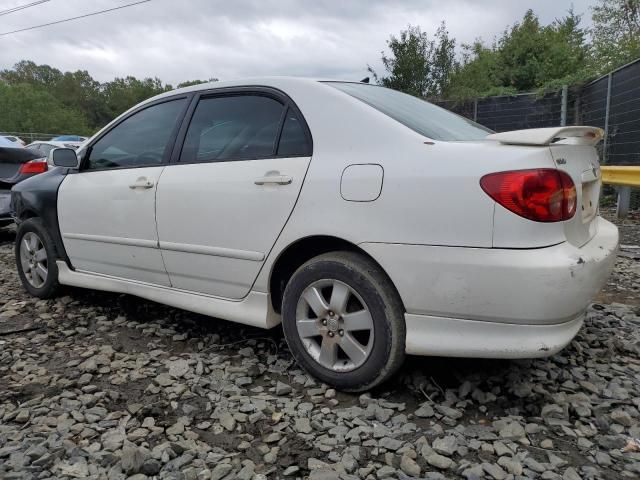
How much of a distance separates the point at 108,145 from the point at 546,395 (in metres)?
3.20

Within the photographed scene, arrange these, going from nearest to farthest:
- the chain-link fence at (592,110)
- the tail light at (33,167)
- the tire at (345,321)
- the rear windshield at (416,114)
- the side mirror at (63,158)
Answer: the tire at (345,321) → the rear windshield at (416,114) → the side mirror at (63,158) → the tail light at (33,167) → the chain-link fence at (592,110)

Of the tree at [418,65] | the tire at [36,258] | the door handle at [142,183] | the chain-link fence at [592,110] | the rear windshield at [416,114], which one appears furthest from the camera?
the tree at [418,65]

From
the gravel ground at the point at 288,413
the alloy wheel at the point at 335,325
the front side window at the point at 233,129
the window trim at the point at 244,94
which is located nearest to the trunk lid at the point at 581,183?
the gravel ground at the point at 288,413

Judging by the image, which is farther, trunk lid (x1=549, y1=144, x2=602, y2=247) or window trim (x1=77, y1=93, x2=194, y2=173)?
window trim (x1=77, y1=93, x2=194, y2=173)

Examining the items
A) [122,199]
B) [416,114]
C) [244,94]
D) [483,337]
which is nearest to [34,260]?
[122,199]

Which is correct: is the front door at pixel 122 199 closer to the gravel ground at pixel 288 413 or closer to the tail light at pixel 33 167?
the gravel ground at pixel 288 413

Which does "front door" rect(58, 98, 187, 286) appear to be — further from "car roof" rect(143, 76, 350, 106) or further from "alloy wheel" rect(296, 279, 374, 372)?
"alloy wheel" rect(296, 279, 374, 372)

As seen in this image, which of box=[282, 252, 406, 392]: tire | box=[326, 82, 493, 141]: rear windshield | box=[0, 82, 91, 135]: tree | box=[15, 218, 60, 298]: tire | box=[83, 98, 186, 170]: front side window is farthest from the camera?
box=[0, 82, 91, 135]: tree

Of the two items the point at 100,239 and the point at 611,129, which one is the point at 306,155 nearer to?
the point at 100,239

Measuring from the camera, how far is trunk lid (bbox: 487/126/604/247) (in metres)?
2.12

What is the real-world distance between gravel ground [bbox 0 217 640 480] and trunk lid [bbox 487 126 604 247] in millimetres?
793

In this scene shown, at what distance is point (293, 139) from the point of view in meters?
2.66

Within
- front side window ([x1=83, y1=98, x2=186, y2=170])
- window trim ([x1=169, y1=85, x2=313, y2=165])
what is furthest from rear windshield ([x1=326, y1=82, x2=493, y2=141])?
front side window ([x1=83, y1=98, x2=186, y2=170])

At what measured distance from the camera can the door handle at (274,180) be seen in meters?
2.57
